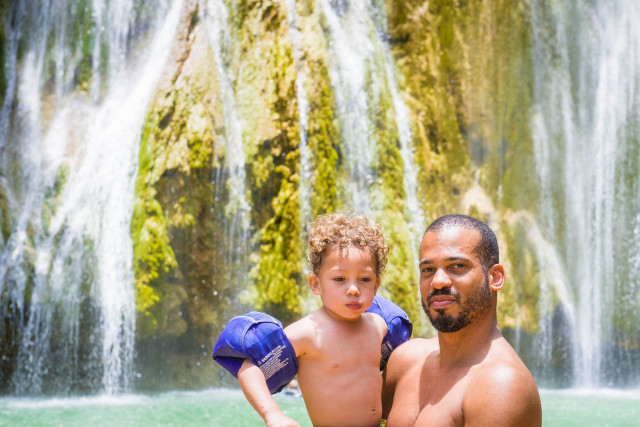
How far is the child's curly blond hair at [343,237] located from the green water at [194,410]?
3.41 metres

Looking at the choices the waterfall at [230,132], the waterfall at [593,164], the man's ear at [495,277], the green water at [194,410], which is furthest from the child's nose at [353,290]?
the waterfall at [593,164]

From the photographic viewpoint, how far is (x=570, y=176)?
9969 millimetres

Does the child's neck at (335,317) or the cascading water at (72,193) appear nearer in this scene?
the child's neck at (335,317)

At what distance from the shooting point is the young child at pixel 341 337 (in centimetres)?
273

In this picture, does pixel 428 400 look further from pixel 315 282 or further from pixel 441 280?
pixel 315 282

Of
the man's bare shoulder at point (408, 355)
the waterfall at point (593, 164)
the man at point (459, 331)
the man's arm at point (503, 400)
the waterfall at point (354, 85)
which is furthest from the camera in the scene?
the waterfall at point (593, 164)

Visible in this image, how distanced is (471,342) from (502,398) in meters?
0.31

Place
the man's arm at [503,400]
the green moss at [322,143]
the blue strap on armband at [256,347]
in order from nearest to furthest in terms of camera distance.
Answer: the man's arm at [503,400], the blue strap on armband at [256,347], the green moss at [322,143]

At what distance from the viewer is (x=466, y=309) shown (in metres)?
2.30

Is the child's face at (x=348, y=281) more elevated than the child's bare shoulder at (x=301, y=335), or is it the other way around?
the child's face at (x=348, y=281)

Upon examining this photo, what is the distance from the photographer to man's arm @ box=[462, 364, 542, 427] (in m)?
2.03

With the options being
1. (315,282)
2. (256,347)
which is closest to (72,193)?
(315,282)

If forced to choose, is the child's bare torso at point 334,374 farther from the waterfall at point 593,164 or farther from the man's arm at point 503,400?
the waterfall at point 593,164

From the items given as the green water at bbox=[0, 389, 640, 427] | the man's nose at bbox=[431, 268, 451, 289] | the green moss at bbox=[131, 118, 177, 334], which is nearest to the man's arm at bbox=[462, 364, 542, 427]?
the man's nose at bbox=[431, 268, 451, 289]
